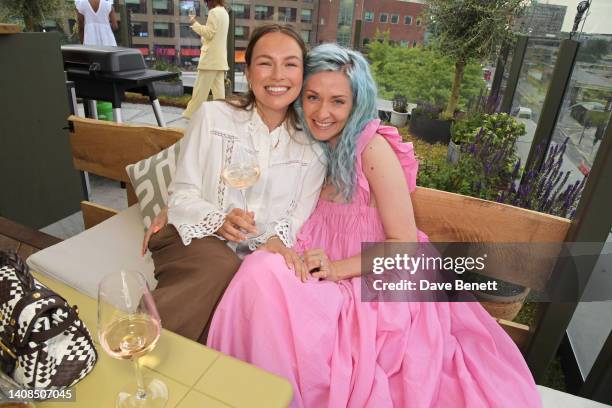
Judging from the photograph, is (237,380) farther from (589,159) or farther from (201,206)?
(589,159)

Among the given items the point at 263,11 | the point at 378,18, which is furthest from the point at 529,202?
the point at 263,11

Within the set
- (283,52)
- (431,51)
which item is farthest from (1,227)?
(431,51)

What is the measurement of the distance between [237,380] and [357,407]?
45 centimetres

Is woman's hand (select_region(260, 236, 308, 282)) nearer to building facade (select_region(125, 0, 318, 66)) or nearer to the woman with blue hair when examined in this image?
the woman with blue hair

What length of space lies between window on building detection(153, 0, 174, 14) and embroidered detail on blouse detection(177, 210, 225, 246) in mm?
3974

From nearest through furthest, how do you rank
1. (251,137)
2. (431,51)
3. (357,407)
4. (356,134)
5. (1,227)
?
(357,407) < (356,134) < (251,137) < (1,227) < (431,51)

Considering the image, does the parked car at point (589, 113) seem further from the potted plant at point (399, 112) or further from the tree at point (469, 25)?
the potted plant at point (399, 112)

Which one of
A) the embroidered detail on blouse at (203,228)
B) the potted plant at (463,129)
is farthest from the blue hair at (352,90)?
the potted plant at (463,129)

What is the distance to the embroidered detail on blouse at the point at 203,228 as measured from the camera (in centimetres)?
154

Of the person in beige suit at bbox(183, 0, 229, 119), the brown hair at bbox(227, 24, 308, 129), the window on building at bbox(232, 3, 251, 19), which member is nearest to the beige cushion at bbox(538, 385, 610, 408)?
the brown hair at bbox(227, 24, 308, 129)

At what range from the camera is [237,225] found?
151cm

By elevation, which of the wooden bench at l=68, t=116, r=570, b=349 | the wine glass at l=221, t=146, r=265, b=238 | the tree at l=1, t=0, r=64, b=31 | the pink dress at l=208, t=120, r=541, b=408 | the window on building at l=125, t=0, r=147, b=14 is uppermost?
the window on building at l=125, t=0, r=147, b=14

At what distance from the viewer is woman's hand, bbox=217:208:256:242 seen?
1.46 meters

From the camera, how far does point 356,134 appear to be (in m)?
1.58
